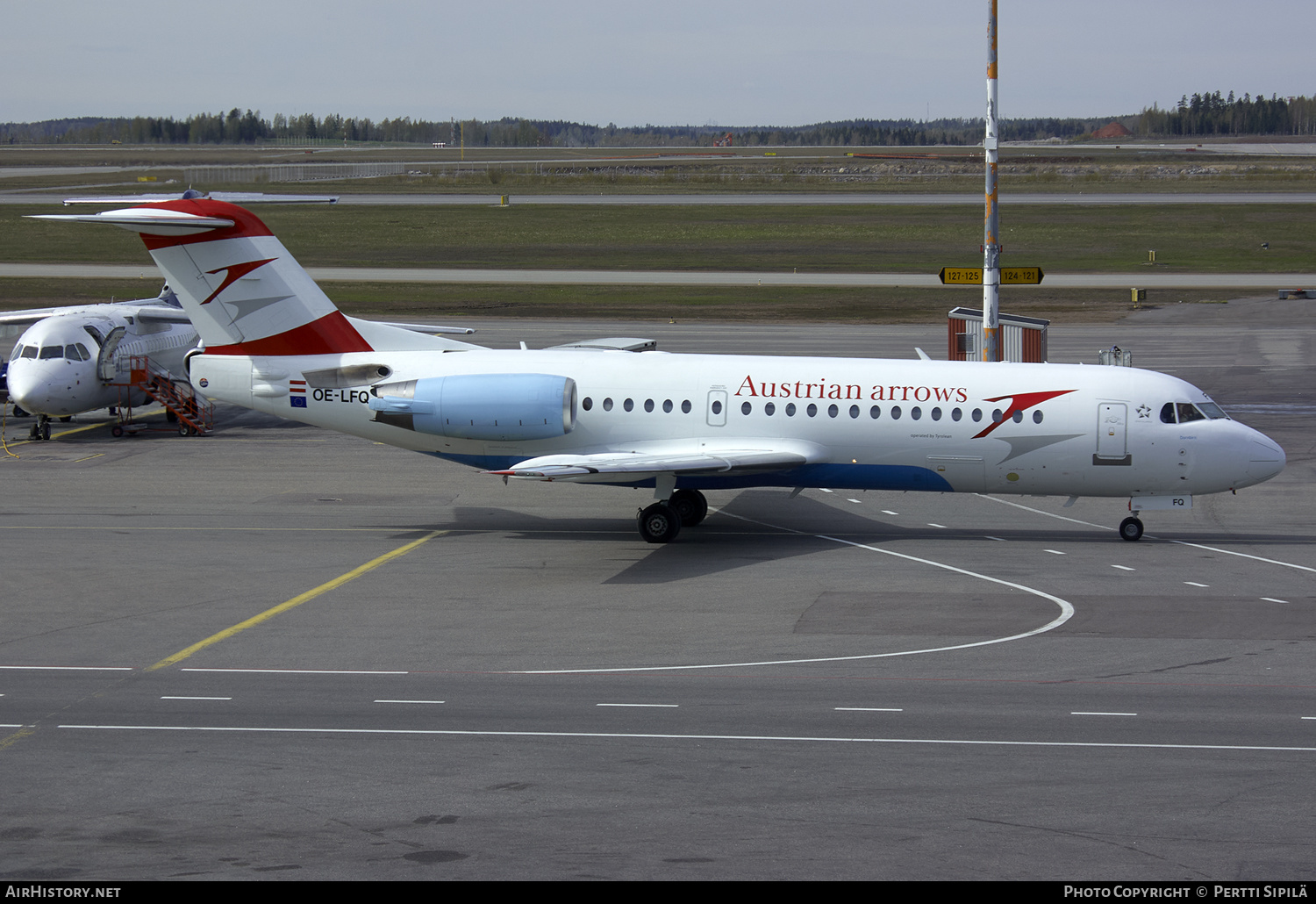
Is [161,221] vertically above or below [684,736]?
above

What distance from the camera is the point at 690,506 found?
2738 centimetres

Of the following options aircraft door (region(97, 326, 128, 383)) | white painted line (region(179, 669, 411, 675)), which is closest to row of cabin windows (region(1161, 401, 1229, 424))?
white painted line (region(179, 669, 411, 675))

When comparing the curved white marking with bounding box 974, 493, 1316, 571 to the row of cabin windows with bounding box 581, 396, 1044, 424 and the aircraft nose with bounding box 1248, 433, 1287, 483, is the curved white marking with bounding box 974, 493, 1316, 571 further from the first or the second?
the row of cabin windows with bounding box 581, 396, 1044, 424

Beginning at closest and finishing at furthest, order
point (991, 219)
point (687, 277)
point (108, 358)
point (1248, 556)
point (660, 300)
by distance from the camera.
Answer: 1. point (1248, 556)
2. point (991, 219)
3. point (108, 358)
4. point (660, 300)
5. point (687, 277)

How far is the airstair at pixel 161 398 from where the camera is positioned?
3738cm

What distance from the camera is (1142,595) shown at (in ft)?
72.1

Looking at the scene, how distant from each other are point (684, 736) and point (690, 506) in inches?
466

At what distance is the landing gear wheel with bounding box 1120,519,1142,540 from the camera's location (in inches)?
1027

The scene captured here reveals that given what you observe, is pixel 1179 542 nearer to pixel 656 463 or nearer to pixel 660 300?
pixel 656 463

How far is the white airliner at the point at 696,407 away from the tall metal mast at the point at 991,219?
580 cm

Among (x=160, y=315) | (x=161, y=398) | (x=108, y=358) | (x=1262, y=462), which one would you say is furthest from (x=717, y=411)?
(x=160, y=315)

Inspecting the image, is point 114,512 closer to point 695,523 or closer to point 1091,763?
point 695,523

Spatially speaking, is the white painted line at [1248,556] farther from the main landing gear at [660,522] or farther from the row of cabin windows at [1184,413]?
the main landing gear at [660,522]

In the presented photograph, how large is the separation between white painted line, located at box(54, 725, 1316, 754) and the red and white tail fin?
1223 cm
